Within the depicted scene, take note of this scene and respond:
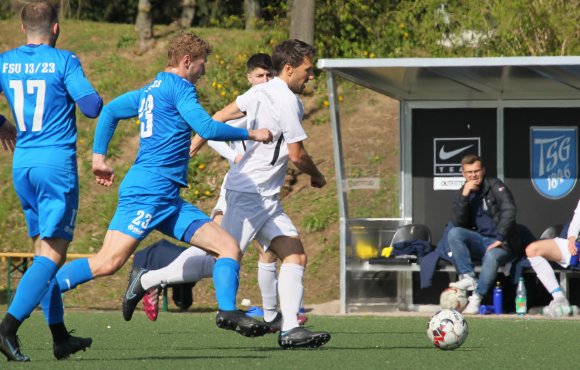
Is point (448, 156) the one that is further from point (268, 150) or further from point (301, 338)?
point (301, 338)

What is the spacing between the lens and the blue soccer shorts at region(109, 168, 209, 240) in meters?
7.62

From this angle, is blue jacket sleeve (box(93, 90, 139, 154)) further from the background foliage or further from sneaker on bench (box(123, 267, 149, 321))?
the background foliage

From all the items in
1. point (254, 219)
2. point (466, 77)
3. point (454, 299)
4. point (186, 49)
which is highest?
point (466, 77)

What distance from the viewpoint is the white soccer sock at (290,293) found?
26.6 feet

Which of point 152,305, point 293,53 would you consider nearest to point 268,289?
point 152,305

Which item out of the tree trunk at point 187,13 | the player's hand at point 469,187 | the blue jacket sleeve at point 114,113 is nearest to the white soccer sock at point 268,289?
the blue jacket sleeve at point 114,113

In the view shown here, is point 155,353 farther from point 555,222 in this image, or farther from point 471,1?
point 471,1

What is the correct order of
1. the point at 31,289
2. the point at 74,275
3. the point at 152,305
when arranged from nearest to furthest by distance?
the point at 31,289
the point at 74,275
the point at 152,305

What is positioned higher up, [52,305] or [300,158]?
[300,158]

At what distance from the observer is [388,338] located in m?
9.45

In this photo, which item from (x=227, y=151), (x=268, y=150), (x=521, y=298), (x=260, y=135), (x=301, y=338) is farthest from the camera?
(x=521, y=298)

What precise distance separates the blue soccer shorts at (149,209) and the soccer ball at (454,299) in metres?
5.69

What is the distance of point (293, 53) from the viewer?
832 cm

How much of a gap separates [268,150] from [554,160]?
6.64 metres
